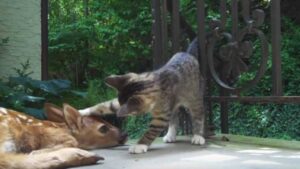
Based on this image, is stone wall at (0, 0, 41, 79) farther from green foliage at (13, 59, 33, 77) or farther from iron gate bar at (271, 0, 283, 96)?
iron gate bar at (271, 0, 283, 96)

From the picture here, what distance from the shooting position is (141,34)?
797cm

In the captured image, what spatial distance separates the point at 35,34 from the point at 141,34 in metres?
3.98

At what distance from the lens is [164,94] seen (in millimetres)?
2895

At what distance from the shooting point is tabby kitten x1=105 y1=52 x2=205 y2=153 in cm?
281

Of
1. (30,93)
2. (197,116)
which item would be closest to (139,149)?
(197,116)

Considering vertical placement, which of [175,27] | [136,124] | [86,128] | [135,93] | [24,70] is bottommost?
[136,124]

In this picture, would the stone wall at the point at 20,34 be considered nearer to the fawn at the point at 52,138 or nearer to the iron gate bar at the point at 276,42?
the fawn at the point at 52,138

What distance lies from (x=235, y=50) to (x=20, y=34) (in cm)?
193

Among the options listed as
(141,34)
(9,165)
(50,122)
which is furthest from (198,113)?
(141,34)

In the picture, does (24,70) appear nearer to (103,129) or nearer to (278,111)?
(103,129)

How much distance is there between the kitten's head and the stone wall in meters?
1.34

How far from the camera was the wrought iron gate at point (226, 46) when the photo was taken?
257cm

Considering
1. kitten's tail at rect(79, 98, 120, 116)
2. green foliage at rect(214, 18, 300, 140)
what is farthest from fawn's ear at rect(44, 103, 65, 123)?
green foliage at rect(214, 18, 300, 140)

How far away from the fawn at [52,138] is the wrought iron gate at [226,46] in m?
0.68
